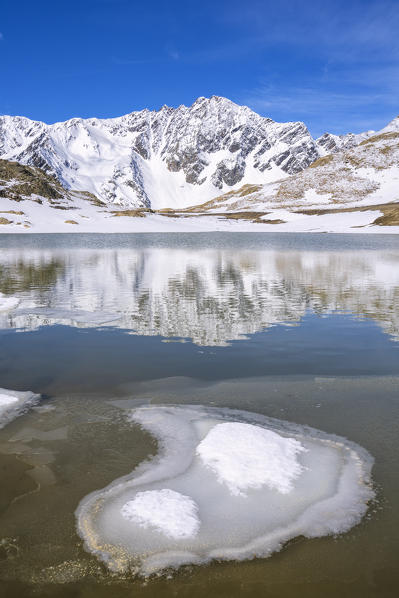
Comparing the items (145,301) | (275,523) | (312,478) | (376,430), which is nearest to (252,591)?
(275,523)

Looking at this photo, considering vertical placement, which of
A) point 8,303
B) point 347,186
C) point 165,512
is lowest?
point 8,303

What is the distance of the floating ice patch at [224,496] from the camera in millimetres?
4840

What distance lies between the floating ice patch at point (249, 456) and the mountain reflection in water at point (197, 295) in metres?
5.98

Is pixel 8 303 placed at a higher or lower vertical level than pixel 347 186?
lower

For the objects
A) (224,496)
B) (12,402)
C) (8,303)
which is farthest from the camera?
(8,303)

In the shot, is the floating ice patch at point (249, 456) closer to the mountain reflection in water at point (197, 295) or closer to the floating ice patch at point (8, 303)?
the mountain reflection in water at point (197, 295)

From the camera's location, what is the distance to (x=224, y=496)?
5.72 m

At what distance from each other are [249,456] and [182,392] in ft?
9.70

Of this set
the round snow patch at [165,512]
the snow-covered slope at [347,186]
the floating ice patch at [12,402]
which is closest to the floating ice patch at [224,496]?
the round snow patch at [165,512]

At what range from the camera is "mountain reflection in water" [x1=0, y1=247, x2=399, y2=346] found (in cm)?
1572

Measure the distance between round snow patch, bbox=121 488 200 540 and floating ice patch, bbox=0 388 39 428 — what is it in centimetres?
331

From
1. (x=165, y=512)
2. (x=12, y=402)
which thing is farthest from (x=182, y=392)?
(x=165, y=512)

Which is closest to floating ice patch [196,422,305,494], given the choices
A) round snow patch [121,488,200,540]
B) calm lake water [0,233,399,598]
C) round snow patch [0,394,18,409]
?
round snow patch [121,488,200,540]

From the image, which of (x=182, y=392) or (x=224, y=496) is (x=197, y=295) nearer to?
(x=182, y=392)
